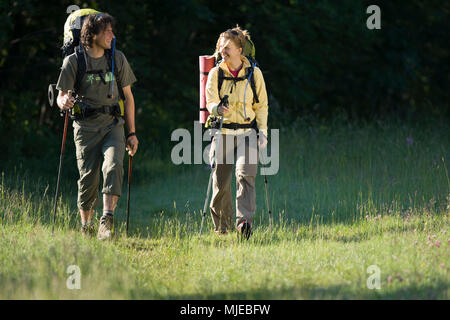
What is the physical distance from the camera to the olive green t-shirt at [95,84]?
23.2 ft

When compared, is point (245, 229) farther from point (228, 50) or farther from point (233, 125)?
point (228, 50)

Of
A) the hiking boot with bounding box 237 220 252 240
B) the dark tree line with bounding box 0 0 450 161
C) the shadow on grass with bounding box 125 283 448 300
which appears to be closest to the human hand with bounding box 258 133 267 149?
the hiking boot with bounding box 237 220 252 240

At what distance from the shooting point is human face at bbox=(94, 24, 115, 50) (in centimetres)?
704

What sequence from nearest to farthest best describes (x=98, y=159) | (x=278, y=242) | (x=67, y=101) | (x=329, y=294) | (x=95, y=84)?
(x=329, y=294) → (x=67, y=101) → (x=95, y=84) → (x=278, y=242) → (x=98, y=159)

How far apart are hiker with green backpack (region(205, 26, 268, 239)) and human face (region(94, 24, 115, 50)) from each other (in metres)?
1.10

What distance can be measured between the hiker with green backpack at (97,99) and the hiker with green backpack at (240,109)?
97 centimetres

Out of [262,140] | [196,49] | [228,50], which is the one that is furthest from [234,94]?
[196,49]

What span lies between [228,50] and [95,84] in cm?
141

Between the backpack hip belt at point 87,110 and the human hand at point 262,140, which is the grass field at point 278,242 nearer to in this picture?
the human hand at point 262,140

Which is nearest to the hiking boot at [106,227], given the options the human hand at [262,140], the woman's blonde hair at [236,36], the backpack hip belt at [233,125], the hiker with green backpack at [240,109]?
the hiker with green backpack at [240,109]

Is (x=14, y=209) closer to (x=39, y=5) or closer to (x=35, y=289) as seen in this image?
(x=35, y=289)

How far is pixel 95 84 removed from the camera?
23.4 feet
